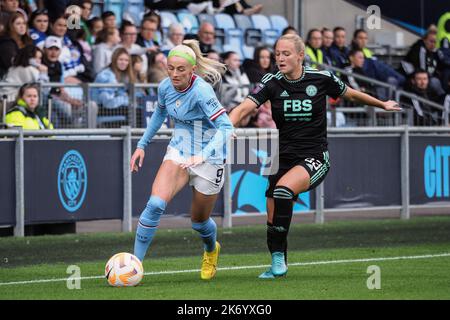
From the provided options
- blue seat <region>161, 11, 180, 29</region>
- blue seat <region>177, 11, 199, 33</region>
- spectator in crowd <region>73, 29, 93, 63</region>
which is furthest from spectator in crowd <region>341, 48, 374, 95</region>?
spectator in crowd <region>73, 29, 93, 63</region>

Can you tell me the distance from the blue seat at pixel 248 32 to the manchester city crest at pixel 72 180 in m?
8.42

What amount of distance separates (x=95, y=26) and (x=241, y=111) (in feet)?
32.4

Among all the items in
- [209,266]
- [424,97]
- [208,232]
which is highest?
[424,97]

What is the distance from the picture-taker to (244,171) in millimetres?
18797

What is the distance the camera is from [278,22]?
1013 inches

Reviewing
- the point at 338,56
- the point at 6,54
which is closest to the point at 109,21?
the point at 6,54

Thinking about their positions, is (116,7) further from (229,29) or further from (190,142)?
(190,142)

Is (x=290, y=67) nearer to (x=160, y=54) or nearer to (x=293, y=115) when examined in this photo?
(x=293, y=115)

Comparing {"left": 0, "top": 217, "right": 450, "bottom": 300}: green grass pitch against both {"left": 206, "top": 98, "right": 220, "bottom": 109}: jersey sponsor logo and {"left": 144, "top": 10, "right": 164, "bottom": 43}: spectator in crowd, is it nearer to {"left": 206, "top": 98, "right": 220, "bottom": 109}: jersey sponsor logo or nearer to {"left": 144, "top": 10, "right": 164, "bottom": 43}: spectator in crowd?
{"left": 206, "top": 98, "right": 220, "bottom": 109}: jersey sponsor logo

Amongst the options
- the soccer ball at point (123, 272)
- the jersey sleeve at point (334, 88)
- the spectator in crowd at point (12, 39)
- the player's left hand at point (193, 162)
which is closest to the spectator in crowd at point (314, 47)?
the spectator in crowd at point (12, 39)

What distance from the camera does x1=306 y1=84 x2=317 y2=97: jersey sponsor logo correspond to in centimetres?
1171

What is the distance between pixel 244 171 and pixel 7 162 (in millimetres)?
4024

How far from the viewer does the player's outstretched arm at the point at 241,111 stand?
451 inches
